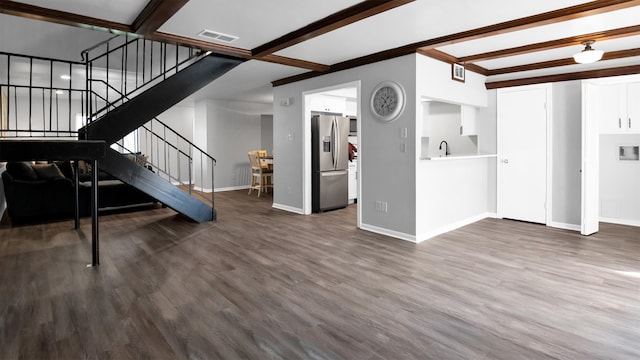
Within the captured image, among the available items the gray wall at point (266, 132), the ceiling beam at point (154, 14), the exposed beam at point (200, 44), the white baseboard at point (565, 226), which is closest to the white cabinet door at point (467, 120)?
the white baseboard at point (565, 226)

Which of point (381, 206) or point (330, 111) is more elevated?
point (330, 111)

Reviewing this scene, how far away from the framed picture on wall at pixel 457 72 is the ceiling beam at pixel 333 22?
2.08 meters

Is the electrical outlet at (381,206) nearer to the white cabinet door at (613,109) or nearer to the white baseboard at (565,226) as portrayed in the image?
the white baseboard at (565,226)

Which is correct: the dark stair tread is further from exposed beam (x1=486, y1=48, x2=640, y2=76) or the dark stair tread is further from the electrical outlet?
exposed beam (x1=486, y1=48, x2=640, y2=76)

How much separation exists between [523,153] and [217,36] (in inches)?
178

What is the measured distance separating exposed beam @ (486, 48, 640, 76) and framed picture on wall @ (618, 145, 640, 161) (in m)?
1.51

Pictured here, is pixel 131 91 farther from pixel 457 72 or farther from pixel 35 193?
pixel 457 72

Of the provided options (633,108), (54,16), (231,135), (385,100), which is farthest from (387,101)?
(231,135)

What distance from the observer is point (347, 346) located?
82.2 inches

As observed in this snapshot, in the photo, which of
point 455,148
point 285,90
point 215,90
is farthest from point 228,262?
point 215,90

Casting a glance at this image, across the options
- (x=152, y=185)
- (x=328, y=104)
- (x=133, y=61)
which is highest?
(x=133, y=61)

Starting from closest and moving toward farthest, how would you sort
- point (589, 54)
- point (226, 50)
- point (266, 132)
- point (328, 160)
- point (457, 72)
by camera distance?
point (589, 54), point (226, 50), point (457, 72), point (328, 160), point (266, 132)

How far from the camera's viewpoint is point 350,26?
3.56 metres

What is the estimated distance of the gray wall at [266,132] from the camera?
10625mm
